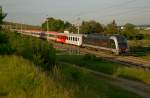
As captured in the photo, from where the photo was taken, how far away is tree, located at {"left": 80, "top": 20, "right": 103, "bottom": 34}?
337ft

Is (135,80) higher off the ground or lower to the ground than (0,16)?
lower

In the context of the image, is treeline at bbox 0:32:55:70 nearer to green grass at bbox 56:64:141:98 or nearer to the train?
green grass at bbox 56:64:141:98

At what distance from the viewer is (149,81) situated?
83.3 feet

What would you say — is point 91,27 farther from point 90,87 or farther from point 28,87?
point 28,87

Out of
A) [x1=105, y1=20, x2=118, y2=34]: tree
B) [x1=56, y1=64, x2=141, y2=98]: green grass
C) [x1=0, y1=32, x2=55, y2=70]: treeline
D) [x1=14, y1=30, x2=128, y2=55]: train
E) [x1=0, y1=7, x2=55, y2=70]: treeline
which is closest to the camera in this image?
[x1=56, y1=64, x2=141, y2=98]: green grass

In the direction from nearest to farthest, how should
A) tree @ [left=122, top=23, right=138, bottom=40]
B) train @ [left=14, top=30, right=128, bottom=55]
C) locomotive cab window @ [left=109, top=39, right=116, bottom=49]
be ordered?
1. train @ [left=14, top=30, right=128, bottom=55]
2. locomotive cab window @ [left=109, top=39, right=116, bottom=49]
3. tree @ [left=122, top=23, right=138, bottom=40]

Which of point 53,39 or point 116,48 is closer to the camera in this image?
point 116,48

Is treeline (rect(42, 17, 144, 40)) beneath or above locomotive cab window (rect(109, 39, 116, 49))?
above

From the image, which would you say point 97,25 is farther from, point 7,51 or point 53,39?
point 7,51

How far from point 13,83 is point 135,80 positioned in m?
17.2

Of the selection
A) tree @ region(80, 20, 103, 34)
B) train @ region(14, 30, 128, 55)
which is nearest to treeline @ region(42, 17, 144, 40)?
tree @ region(80, 20, 103, 34)

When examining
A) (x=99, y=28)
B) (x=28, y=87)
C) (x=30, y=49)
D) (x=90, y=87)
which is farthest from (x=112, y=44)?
(x=99, y=28)

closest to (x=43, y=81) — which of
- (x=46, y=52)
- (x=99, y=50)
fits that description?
(x=46, y=52)

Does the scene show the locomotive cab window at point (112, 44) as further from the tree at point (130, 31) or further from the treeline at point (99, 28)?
the tree at point (130, 31)
